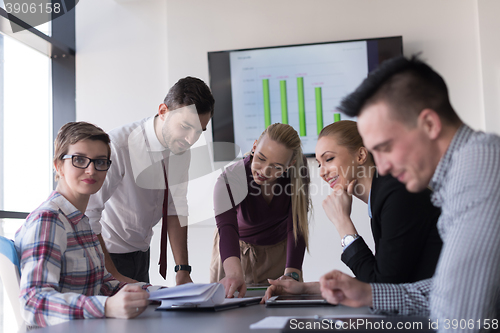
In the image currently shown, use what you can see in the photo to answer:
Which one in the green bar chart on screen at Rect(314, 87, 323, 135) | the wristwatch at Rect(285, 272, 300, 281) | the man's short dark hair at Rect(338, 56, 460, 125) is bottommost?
the wristwatch at Rect(285, 272, 300, 281)

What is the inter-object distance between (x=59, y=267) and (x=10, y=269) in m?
0.14

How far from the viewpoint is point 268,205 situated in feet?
6.72

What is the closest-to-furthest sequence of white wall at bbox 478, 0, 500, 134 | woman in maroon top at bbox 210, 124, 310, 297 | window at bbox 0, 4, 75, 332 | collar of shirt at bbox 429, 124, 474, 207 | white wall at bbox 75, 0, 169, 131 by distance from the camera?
collar of shirt at bbox 429, 124, 474, 207, woman in maroon top at bbox 210, 124, 310, 297, window at bbox 0, 4, 75, 332, white wall at bbox 478, 0, 500, 134, white wall at bbox 75, 0, 169, 131

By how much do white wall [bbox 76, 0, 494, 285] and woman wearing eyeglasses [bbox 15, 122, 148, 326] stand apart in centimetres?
172

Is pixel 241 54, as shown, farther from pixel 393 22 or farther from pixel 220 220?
pixel 220 220

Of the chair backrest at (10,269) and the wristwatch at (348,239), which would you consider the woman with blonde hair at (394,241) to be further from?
the chair backrest at (10,269)

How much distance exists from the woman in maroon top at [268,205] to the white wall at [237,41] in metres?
1.05

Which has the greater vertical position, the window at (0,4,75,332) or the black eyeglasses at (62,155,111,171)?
the window at (0,4,75,332)

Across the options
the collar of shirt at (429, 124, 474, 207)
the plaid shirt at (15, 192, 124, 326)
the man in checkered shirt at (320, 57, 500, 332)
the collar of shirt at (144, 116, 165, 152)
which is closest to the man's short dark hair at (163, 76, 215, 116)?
the collar of shirt at (144, 116, 165, 152)

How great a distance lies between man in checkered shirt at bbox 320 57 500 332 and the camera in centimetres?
73

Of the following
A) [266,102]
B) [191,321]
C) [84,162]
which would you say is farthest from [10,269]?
[266,102]

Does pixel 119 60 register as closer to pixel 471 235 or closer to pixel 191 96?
pixel 191 96

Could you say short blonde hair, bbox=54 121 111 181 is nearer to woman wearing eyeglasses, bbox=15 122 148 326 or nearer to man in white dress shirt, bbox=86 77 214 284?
woman wearing eyeglasses, bbox=15 122 148 326

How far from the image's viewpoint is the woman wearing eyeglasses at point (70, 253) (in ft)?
3.49
